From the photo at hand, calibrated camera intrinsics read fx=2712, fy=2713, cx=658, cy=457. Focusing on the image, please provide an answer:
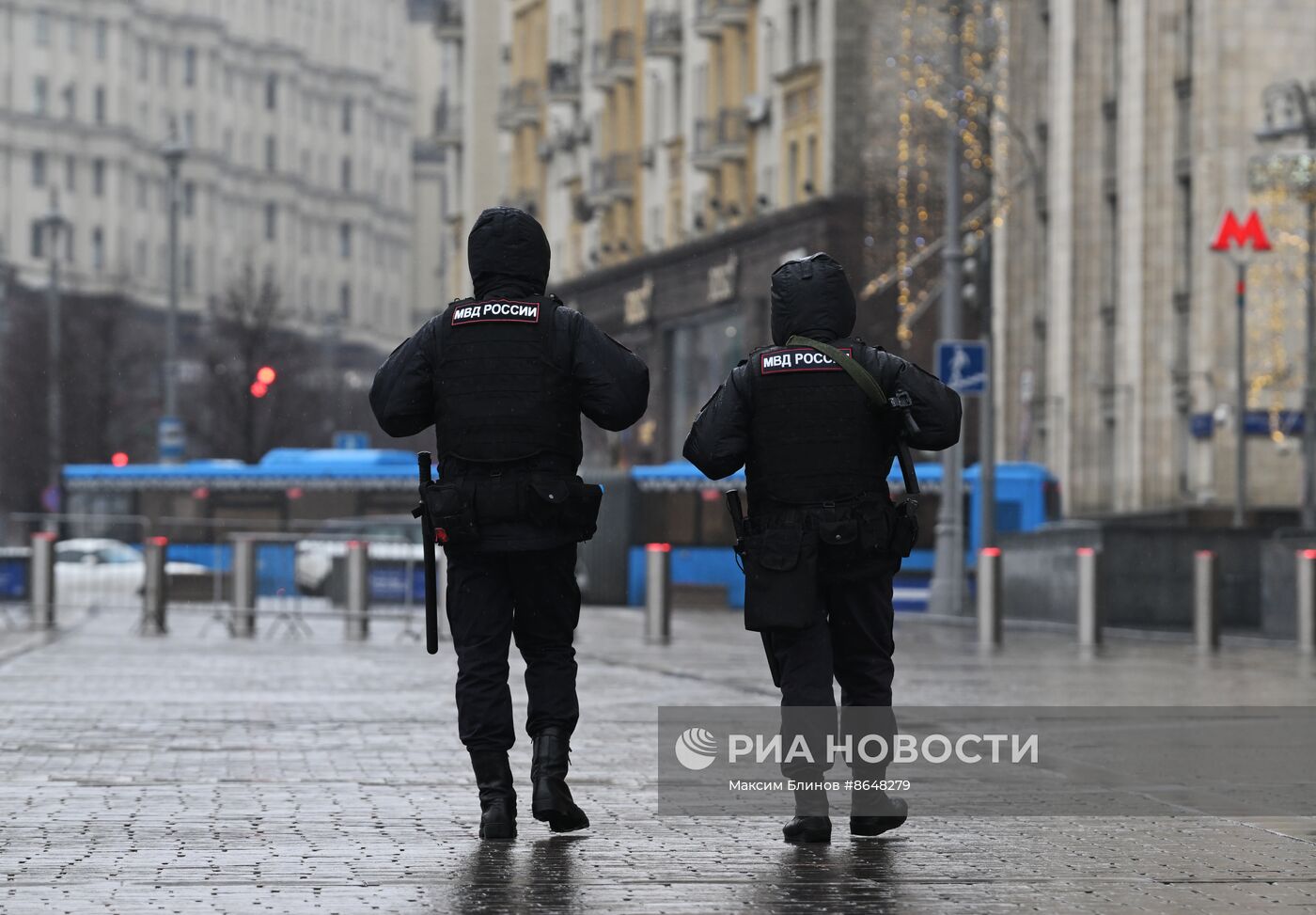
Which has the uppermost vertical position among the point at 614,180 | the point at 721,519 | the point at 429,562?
the point at 614,180

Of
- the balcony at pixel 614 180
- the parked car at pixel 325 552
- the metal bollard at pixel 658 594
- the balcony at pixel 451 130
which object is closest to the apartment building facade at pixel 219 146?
the balcony at pixel 451 130

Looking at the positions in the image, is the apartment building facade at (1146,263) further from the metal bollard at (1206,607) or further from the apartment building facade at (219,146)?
the apartment building facade at (219,146)

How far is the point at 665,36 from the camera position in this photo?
63.4m

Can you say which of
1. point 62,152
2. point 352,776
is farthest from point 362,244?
point 352,776

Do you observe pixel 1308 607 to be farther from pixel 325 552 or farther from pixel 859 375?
pixel 859 375

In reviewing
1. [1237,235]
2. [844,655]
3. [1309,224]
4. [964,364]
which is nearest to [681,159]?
[1237,235]

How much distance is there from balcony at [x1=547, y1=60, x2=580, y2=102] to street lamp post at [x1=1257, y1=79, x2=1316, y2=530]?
118 feet

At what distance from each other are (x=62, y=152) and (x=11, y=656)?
104 metres

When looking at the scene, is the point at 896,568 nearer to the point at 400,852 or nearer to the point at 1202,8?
the point at 400,852

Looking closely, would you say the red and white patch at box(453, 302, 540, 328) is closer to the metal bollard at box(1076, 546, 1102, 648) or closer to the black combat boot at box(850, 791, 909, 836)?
the black combat boot at box(850, 791, 909, 836)

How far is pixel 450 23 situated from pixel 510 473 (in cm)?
7748

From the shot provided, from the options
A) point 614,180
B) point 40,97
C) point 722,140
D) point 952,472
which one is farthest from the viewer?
point 40,97

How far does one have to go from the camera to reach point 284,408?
69062 mm

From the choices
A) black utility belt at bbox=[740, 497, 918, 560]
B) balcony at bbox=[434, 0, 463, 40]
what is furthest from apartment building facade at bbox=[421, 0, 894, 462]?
black utility belt at bbox=[740, 497, 918, 560]
